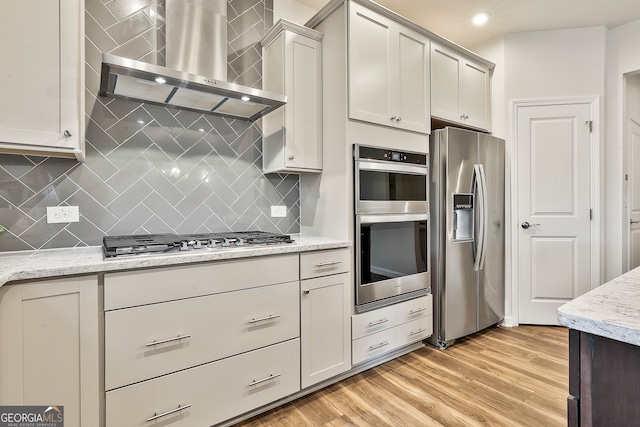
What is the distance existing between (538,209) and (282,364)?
9.47ft

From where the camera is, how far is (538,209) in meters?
3.19

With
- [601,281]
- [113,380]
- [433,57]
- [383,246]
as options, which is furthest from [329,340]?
[601,281]

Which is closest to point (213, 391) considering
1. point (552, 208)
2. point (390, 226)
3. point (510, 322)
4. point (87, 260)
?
point (87, 260)

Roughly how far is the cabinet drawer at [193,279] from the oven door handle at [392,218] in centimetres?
59

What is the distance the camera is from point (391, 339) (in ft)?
7.82

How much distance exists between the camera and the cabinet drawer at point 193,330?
1398mm

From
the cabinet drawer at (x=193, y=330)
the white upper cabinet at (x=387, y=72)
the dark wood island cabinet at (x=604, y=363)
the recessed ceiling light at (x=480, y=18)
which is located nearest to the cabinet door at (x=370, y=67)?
the white upper cabinet at (x=387, y=72)

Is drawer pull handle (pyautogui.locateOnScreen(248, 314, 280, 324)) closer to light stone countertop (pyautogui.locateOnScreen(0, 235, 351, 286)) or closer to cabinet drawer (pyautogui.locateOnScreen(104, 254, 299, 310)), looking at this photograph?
cabinet drawer (pyautogui.locateOnScreen(104, 254, 299, 310))

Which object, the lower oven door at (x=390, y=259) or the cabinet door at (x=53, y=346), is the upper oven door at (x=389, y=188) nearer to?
the lower oven door at (x=390, y=259)

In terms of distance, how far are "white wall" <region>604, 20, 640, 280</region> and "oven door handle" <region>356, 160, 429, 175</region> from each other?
208 centimetres

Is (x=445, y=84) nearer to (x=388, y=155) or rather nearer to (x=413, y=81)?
(x=413, y=81)

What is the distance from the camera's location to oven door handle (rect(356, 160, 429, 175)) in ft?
7.27

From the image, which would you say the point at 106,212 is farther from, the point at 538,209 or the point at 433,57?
the point at 538,209

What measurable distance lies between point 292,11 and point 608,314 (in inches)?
113
